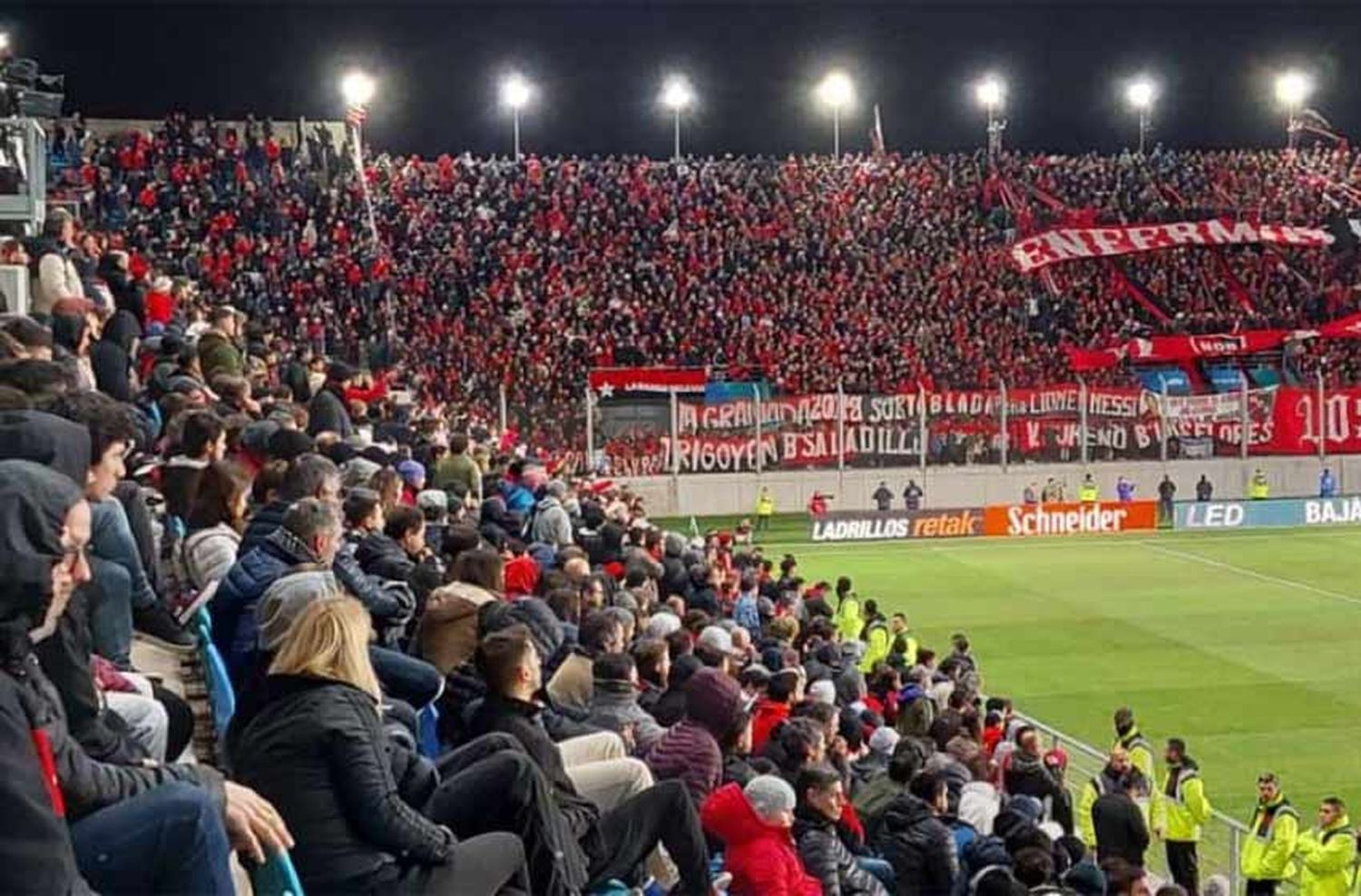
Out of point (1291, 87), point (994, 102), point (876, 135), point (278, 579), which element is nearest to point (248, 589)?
point (278, 579)

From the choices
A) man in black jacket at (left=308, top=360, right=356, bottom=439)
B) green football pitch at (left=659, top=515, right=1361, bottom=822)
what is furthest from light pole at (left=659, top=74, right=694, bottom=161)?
man in black jacket at (left=308, top=360, right=356, bottom=439)

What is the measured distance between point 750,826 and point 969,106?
173 ft

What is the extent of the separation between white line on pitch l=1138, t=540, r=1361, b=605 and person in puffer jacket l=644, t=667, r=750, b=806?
2384 centimetres

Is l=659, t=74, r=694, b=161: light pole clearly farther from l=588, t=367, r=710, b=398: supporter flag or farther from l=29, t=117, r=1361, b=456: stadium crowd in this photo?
l=588, t=367, r=710, b=398: supporter flag

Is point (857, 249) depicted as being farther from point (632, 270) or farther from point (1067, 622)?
point (1067, 622)

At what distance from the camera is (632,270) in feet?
151

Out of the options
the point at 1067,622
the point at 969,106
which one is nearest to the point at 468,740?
the point at 1067,622

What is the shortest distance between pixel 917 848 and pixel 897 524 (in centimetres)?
2998

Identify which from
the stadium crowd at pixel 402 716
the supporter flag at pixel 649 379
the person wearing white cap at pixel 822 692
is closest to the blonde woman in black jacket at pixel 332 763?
the stadium crowd at pixel 402 716

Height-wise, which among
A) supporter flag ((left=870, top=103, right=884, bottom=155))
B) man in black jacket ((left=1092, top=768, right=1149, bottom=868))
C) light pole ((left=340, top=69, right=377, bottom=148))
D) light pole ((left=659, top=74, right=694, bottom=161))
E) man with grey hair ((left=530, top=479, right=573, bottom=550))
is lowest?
man in black jacket ((left=1092, top=768, right=1149, bottom=868))

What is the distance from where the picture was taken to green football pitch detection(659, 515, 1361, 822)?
19.6 m

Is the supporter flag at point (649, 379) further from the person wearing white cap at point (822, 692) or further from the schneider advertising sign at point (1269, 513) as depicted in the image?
the person wearing white cap at point (822, 692)

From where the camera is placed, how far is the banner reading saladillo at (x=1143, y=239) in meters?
48.6

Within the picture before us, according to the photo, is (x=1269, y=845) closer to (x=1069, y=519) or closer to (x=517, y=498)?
(x=517, y=498)
